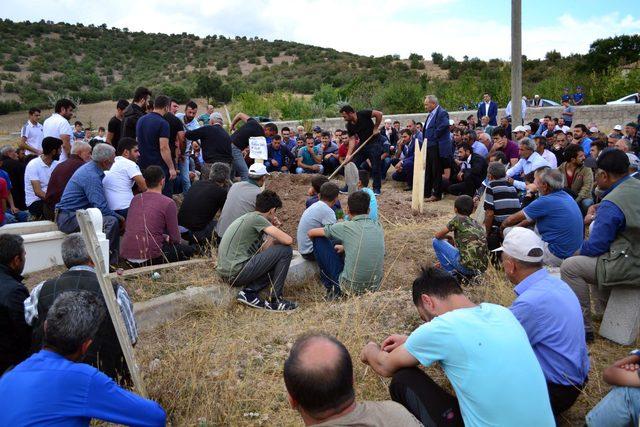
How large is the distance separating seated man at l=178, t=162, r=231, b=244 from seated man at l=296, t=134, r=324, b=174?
600cm

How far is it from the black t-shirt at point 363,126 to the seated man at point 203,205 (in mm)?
4381

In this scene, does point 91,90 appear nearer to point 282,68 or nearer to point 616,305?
point 282,68

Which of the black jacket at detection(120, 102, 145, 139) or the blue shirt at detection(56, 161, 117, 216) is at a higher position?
the black jacket at detection(120, 102, 145, 139)

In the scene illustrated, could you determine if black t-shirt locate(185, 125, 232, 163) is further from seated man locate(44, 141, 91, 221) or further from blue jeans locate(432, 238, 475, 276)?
blue jeans locate(432, 238, 475, 276)

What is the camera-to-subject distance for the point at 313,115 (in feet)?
71.4

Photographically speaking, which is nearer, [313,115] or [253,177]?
[253,177]

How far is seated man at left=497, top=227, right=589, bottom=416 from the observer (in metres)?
3.14

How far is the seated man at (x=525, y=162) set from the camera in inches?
322

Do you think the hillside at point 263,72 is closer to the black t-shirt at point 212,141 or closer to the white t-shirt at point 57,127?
the black t-shirt at point 212,141

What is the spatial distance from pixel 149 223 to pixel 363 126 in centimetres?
591

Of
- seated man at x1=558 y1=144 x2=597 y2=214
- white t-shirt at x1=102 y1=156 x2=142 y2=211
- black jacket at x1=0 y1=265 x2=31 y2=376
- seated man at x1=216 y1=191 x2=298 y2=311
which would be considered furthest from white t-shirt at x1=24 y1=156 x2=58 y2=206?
seated man at x1=558 y1=144 x2=597 y2=214

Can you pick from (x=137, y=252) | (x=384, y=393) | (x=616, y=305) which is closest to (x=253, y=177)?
(x=137, y=252)

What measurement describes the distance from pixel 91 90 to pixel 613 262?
139 feet

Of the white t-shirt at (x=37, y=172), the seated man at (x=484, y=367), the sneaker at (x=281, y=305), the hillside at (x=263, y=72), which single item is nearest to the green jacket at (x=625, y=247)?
the seated man at (x=484, y=367)
